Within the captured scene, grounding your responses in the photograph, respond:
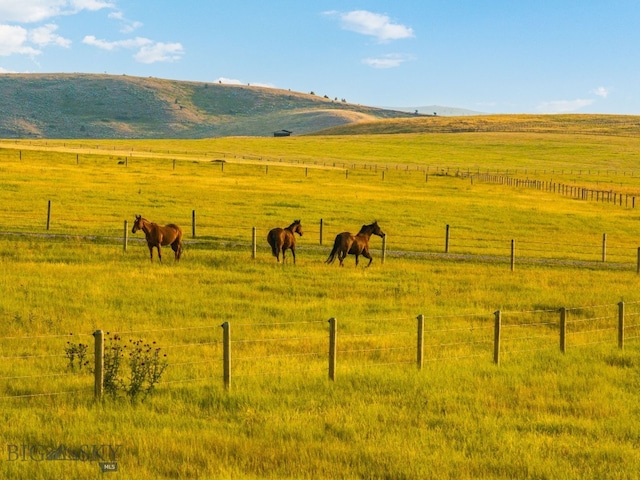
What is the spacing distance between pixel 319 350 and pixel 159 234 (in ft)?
45.5

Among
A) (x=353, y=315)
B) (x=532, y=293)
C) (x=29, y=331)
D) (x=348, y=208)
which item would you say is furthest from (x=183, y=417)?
(x=348, y=208)

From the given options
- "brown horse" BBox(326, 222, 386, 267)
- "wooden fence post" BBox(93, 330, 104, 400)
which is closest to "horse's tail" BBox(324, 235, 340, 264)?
"brown horse" BBox(326, 222, 386, 267)

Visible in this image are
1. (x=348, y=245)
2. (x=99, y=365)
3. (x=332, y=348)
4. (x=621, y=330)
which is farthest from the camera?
(x=348, y=245)

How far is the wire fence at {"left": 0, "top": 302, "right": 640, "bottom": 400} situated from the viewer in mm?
14422

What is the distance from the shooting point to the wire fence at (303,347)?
14.4 m

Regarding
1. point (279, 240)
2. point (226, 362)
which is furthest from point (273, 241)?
point (226, 362)

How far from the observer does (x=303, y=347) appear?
17703 millimetres

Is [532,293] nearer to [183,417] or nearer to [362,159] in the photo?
[183,417]

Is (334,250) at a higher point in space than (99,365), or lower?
higher

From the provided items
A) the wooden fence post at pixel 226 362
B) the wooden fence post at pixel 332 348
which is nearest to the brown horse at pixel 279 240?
the wooden fence post at pixel 332 348

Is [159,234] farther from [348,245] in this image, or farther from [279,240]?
[348,245]

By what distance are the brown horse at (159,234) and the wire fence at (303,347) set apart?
11.2 metres

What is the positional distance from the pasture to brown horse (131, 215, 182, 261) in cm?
90

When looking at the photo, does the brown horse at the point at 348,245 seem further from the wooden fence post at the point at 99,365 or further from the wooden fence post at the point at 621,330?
the wooden fence post at the point at 99,365
